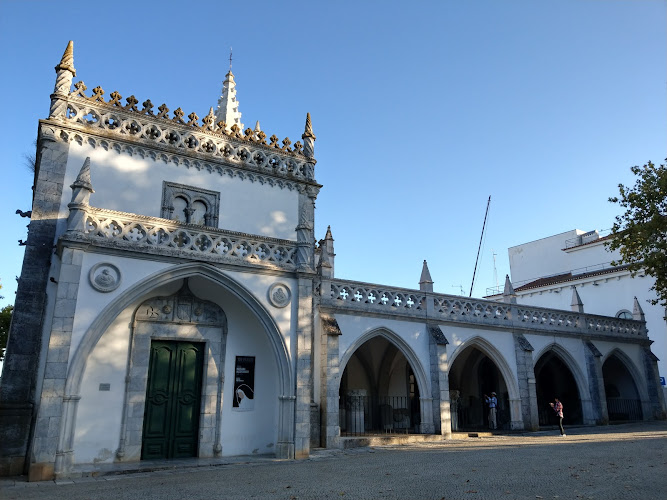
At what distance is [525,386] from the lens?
2119cm

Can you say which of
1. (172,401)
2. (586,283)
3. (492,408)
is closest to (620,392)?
(586,283)

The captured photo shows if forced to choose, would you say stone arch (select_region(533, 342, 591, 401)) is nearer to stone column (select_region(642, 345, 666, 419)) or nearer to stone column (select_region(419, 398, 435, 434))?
stone column (select_region(642, 345, 666, 419))

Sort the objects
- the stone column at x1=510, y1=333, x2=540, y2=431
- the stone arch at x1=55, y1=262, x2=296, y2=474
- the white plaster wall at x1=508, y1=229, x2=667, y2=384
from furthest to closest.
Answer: the white plaster wall at x1=508, y1=229, x2=667, y2=384 < the stone column at x1=510, y1=333, x2=540, y2=431 < the stone arch at x1=55, y1=262, x2=296, y2=474

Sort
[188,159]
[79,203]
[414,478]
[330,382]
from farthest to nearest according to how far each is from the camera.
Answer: [330,382] → [188,159] → [79,203] → [414,478]

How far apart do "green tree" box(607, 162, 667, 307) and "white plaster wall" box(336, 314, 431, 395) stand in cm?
782

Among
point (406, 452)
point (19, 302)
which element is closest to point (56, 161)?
point (19, 302)

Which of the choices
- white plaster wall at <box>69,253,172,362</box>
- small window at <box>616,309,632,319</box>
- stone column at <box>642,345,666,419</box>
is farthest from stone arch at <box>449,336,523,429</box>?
small window at <box>616,309,632,319</box>

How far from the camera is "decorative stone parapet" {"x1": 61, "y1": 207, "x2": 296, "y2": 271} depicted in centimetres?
1204

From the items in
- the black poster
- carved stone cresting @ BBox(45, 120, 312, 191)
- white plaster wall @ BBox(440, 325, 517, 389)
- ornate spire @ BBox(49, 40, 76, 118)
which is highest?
ornate spire @ BBox(49, 40, 76, 118)

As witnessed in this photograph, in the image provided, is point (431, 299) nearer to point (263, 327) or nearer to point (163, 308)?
point (263, 327)

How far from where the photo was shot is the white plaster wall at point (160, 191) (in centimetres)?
1396

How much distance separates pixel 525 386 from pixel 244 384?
41.2 feet

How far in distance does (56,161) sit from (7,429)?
6.64 metres

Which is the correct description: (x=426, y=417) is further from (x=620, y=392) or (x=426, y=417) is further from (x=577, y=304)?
(x=620, y=392)
